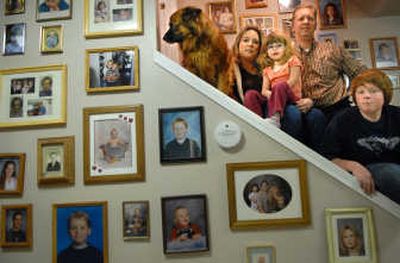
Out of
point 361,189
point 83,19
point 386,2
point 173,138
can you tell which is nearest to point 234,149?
point 173,138

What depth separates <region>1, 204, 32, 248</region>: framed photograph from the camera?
2670 millimetres

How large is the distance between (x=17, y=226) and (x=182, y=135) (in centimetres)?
110

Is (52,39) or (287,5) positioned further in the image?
(287,5)

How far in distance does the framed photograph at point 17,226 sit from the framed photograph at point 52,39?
3.15 feet

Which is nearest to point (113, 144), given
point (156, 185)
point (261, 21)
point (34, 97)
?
point (156, 185)

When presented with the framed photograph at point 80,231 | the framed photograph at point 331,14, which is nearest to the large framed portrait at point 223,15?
the framed photograph at point 331,14

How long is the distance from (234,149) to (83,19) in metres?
1.25

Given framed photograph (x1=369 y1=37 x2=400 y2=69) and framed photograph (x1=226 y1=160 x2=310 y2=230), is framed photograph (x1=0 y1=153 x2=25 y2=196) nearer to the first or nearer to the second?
framed photograph (x1=226 y1=160 x2=310 y2=230)

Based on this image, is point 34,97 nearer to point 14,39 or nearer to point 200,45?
point 14,39

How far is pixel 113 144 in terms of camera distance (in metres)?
2.71

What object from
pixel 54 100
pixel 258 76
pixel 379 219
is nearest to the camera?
pixel 379 219

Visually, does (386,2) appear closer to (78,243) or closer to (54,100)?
(54,100)

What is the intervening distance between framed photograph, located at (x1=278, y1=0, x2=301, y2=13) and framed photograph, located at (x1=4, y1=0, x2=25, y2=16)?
1.87 m

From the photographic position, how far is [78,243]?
2.63 meters
